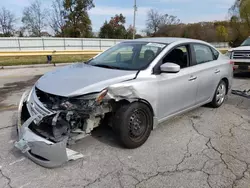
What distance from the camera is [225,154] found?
3164mm

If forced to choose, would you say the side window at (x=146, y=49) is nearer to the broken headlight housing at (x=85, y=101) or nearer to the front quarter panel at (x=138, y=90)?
the front quarter panel at (x=138, y=90)

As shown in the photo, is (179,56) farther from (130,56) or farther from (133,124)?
(133,124)

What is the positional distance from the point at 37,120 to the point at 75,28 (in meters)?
43.1

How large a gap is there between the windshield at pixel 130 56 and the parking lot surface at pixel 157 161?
1142 mm

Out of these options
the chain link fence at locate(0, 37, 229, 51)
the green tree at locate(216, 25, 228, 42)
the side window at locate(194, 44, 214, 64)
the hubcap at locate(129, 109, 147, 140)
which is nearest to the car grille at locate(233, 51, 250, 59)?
the side window at locate(194, 44, 214, 64)

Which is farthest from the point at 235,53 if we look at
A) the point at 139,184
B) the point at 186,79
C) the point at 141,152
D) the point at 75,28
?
the point at 75,28

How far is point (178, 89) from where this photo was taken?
3.74m

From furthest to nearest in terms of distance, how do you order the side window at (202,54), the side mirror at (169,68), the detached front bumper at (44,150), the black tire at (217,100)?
the black tire at (217,100), the side window at (202,54), the side mirror at (169,68), the detached front bumper at (44,150)

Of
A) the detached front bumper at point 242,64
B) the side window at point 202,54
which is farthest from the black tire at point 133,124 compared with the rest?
the detached front bumper at point 242,64

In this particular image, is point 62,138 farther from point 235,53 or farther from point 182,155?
point 235,53

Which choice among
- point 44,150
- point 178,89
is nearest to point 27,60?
point 178,89

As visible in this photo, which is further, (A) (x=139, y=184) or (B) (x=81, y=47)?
(B) (x=81, y=47)

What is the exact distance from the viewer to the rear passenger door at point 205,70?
425 cm

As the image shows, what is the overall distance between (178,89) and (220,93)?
5.97ft
